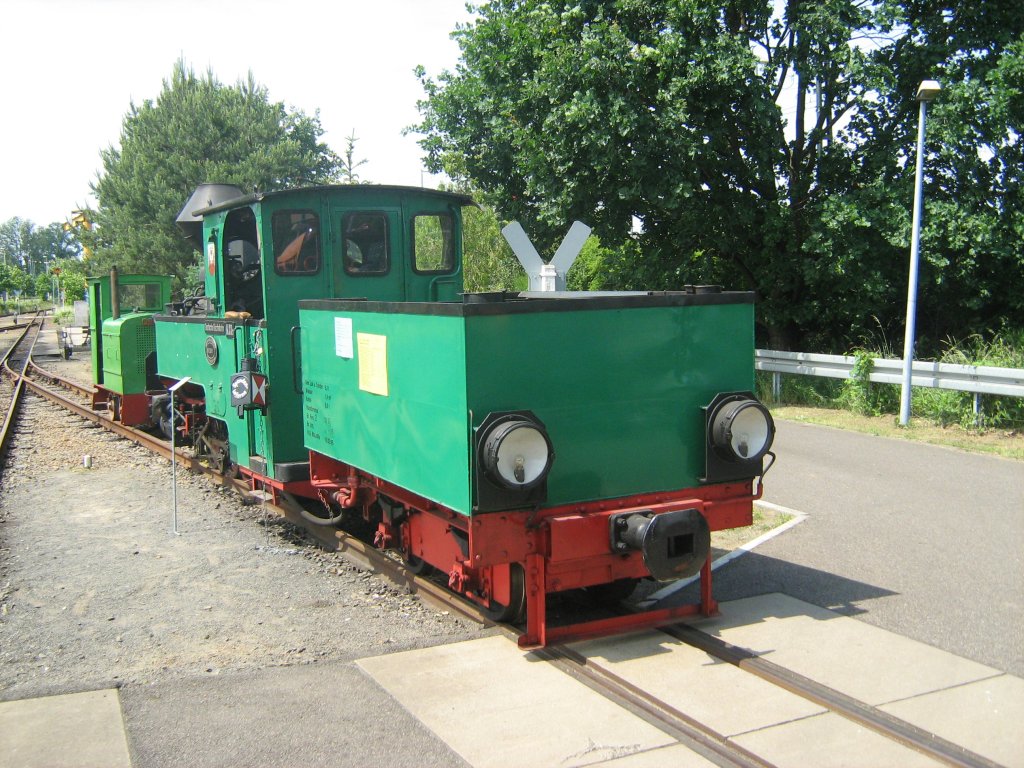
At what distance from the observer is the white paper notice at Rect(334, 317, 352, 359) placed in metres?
6.02

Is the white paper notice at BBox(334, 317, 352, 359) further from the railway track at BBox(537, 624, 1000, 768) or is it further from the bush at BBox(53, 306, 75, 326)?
the bush at BBox(53, 306, 75, 326)

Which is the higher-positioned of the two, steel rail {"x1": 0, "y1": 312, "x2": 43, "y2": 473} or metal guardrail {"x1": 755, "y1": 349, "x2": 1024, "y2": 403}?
metal guardrail {"x1": 755, "y1": 349, "x2": 1024, "y2": 403}

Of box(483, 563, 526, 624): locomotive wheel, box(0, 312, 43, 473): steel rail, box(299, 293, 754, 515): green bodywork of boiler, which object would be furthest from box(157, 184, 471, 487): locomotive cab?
box(0, 312, 43, 473): steel rail

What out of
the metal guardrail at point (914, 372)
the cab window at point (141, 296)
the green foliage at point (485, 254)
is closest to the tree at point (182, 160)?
the green foliage at point (485, 254)

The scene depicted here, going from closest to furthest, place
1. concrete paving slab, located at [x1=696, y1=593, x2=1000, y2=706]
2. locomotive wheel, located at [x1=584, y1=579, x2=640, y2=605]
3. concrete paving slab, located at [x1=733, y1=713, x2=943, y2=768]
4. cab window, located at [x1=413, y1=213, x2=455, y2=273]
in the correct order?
concrete paving slab, located at [x1=733, y1=713, x2=943, y2=768]
concrete paving slab, located at [x1=696, y1=593, x2=1000, y2=706]
locomotive wheel, located at [x1=584, y1=579, x2=640, y2=605]
cab window, located at [x1=413, y1=213, x2=455, y2=273]

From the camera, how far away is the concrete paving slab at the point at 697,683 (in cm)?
426

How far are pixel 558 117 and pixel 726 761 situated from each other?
12.6 meters

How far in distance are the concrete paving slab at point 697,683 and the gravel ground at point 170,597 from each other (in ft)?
2.98

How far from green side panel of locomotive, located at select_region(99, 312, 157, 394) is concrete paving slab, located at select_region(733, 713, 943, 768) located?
1078 cm

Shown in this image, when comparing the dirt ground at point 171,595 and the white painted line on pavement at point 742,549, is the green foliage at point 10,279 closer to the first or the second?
the dirt ground at point 171,595

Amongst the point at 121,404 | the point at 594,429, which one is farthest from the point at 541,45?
the point at 594,429

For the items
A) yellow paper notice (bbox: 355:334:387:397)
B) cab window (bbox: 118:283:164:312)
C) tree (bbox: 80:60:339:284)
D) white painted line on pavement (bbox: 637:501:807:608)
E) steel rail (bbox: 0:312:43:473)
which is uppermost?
tree (bbox: 80:60:339:284)

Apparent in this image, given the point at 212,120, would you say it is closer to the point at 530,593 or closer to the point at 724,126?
the point at 724,126

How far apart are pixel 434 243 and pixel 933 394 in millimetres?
7767
